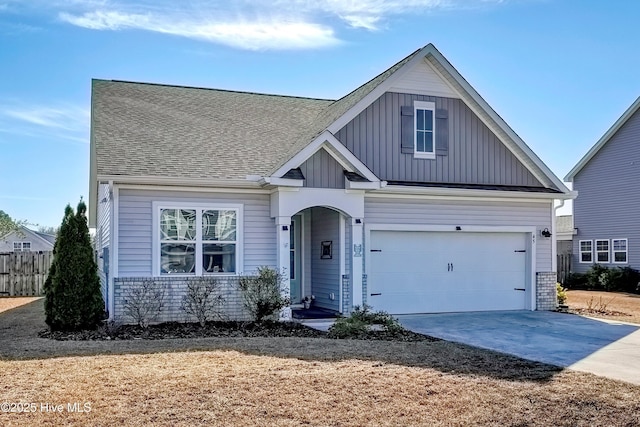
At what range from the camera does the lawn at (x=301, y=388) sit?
21.0ft

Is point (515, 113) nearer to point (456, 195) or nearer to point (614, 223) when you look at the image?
point (456, 195)

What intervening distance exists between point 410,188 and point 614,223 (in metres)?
16.5

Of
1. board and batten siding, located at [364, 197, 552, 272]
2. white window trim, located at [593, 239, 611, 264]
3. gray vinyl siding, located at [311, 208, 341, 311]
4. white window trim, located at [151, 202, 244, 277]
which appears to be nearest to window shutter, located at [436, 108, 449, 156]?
board and batten siding, located at [364, 197, 552, 272]

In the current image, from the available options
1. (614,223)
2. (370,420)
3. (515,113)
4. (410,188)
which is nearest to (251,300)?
(410,188)

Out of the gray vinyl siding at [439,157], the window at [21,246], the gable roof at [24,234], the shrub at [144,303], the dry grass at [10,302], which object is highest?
the gray vinyl siding at [439,157]

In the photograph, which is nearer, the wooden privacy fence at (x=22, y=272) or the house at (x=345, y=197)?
the house at (x=345, y=197)

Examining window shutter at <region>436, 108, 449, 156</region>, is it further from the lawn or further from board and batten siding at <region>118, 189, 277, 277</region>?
the lawn

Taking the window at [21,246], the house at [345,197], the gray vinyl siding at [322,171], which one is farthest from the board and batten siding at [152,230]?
the window at [21,246]

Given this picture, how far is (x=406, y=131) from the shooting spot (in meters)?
15.8

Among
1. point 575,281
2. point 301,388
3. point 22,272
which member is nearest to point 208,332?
point 301,388

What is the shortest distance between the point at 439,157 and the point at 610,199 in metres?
15.3

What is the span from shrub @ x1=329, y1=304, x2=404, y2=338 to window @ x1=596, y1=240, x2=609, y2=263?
19.0 meters

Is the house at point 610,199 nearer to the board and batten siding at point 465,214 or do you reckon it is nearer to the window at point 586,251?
the window at point 586,251

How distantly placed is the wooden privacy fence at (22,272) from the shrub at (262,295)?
1458cm
